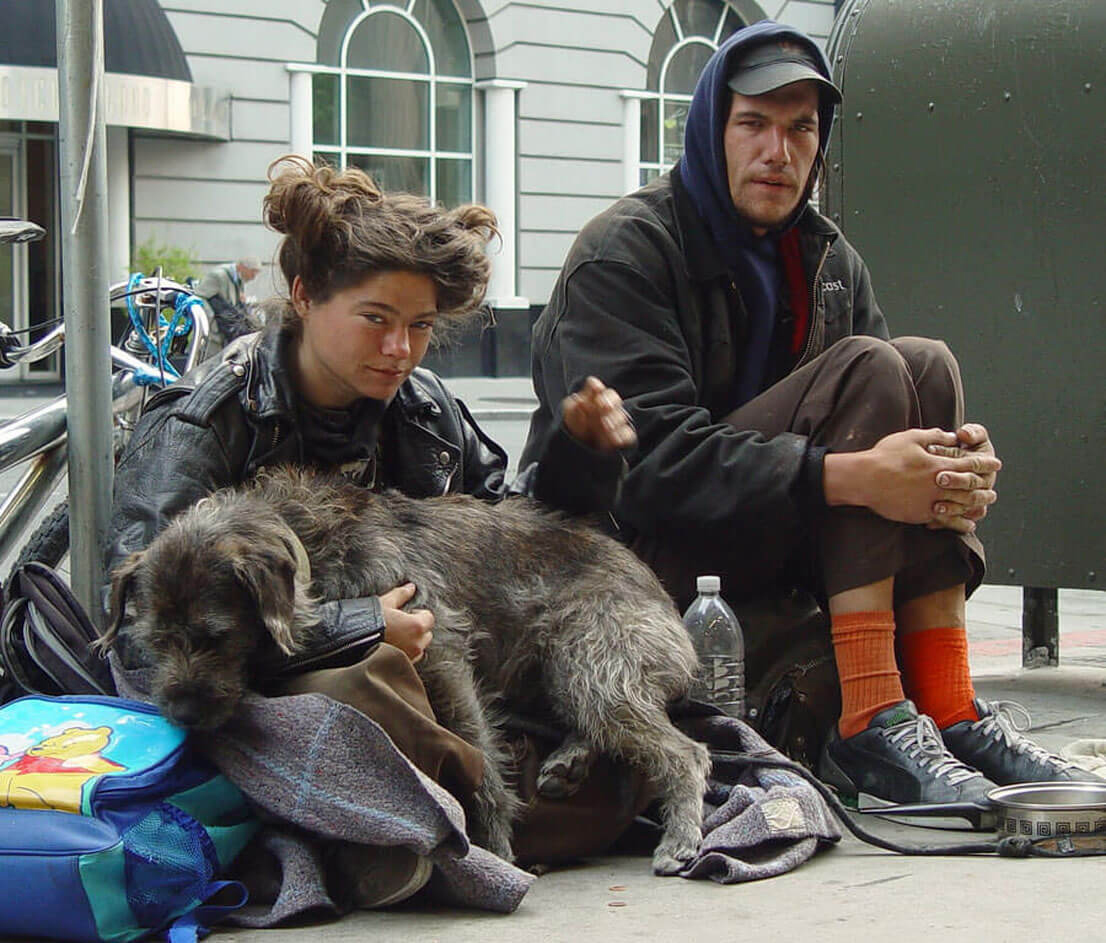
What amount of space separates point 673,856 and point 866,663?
33.7 inches

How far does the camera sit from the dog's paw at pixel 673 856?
3566mm

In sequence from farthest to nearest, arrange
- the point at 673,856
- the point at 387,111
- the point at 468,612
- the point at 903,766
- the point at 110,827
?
the point at 387,111 → the point at 903,766 → the point at 468,612 → the point at 673,856 → the point at 110,827

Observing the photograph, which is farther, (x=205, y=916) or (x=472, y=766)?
(x=472, y=766)

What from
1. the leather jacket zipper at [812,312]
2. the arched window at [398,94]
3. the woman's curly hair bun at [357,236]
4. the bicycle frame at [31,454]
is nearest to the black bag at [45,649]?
the bicycle frame at [31,454]

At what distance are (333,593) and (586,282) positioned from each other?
1334 mm

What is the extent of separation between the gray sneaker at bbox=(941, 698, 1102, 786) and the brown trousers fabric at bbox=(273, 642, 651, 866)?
3.15 ft

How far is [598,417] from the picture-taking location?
12.9 ft

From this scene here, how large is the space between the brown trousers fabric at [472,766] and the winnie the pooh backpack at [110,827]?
0.30m

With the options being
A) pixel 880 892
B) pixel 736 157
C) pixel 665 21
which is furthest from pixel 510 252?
pixel 880 892

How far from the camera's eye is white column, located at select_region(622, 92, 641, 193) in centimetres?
2498

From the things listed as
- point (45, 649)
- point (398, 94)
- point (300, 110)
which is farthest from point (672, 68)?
point (45, 649)

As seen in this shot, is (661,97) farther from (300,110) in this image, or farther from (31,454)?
(31,454)

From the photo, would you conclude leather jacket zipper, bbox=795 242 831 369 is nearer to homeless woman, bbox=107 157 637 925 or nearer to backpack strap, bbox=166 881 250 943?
homeless woman, bbox=107 157 637 925

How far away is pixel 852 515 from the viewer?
4188mm
